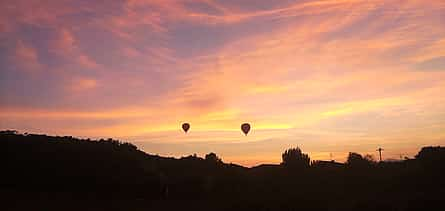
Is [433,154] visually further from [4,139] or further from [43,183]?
[4,139]

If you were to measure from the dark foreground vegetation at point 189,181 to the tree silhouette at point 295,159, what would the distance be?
0.11 meters

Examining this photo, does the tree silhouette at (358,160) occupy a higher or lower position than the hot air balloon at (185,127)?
lower

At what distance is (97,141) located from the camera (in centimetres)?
5650

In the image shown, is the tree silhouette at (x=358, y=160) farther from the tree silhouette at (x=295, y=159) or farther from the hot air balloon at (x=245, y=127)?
the hot air balloon at (x=245, y=127)

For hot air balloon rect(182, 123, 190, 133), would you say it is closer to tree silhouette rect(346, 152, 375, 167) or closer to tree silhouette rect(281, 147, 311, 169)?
tree silhouette rect(281, 147, 311, 169)

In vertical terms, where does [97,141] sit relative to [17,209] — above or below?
above

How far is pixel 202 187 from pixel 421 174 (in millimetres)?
20746

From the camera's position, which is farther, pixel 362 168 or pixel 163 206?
pixel 362 168

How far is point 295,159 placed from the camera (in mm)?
57188

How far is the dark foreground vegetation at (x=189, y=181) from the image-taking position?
3453 cm

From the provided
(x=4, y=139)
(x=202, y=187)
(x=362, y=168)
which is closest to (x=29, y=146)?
(x=4, y=139)

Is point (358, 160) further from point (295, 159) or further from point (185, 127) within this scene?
point (185, 127)

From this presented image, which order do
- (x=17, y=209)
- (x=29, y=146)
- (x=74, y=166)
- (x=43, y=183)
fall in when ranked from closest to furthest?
1. (x=17, y=209)
2. (x=43, y=183)
3. (x=74, y=166)
4. (x=29, y=146)

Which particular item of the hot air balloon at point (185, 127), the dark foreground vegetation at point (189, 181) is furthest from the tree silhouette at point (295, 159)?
the hot air balloon at point (185, 127)
